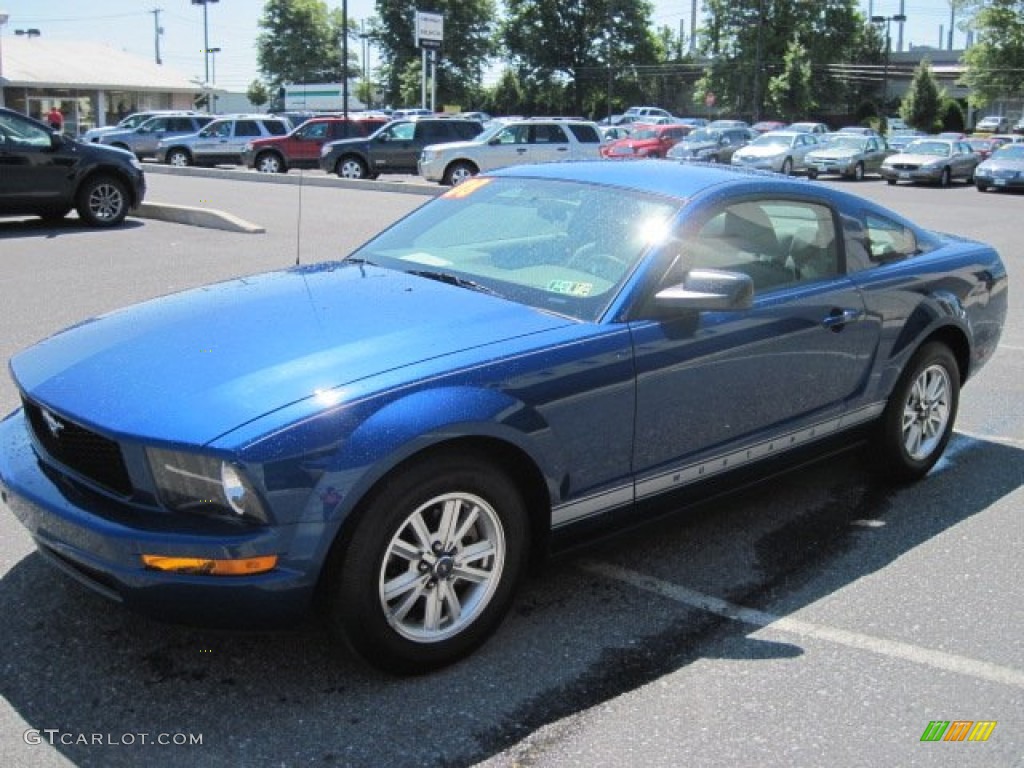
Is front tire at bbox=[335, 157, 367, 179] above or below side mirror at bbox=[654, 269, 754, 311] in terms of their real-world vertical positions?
above

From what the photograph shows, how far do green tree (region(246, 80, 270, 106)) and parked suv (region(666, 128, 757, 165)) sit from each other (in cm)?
7917

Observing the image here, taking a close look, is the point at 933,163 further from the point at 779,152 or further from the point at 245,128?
the point at 245,128

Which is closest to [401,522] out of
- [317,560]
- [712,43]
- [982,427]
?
[317,560]

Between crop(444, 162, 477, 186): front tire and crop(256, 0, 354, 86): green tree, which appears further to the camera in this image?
crop(256, 0, 354, 86): green tree

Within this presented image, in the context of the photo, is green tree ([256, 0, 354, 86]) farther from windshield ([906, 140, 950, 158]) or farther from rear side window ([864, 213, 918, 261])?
rear side window ([864, 213, 918, 261])

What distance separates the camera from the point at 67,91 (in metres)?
54.2

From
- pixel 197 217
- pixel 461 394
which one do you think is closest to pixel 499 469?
pixel 461 394

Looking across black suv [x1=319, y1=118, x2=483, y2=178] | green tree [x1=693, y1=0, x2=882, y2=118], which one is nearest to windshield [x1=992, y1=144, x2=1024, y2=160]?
black suv [x1=319, y1=118, x2=483, y2=178]

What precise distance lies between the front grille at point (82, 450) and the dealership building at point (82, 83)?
51.5 meters

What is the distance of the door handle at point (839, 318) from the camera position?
14.3 ft

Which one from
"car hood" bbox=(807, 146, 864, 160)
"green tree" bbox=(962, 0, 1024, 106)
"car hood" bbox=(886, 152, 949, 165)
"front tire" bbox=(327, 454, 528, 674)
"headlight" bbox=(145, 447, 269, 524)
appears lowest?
"front tire" bbox=(327, 454, 528, 674)

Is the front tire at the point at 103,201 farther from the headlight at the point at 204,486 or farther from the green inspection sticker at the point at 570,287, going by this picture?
the headlight at the point at 204,486

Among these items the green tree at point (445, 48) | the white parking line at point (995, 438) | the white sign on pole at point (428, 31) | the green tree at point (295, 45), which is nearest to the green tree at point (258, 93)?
the green tree at point (295, 45)

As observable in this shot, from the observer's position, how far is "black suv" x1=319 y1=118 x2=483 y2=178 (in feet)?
88.7
